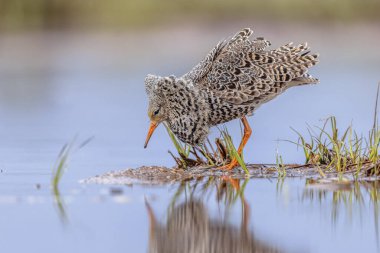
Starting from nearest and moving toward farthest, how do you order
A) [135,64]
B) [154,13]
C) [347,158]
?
1. [347,158]
2. [135,64]
3. [154,13]

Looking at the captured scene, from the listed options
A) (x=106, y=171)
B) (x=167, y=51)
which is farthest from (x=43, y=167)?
(x=167, y=51)

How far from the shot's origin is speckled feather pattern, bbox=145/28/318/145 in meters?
10.2

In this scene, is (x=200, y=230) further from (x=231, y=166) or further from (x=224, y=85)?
(x=224, y=85)

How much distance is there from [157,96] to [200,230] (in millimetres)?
2920

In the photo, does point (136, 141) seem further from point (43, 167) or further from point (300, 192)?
point (300, 192)

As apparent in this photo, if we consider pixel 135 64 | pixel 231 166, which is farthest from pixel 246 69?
pixel 135 64

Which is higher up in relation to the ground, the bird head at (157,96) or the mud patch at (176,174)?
the bird head at (157,96)

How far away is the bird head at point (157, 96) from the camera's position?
1022cm

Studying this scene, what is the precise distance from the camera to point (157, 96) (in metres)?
10.3

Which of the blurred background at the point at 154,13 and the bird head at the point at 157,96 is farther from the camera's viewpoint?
the blurred background at the point at 154,13

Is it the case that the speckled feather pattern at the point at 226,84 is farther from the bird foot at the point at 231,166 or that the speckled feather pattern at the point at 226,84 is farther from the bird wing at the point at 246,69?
the bird foot at the point at 231,166

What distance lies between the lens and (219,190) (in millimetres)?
8969

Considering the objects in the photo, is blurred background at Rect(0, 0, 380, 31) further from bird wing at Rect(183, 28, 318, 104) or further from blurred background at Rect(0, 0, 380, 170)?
bird wing at Rect(183, 28, 318, 104)

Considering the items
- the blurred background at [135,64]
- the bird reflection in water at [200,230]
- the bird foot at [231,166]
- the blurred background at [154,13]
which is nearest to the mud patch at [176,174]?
the bird foot at [231,166]
